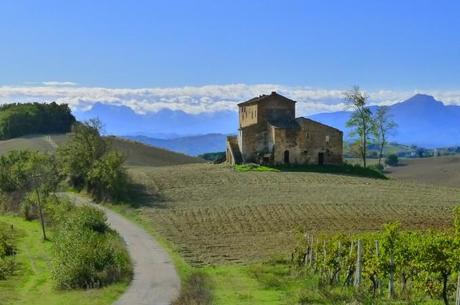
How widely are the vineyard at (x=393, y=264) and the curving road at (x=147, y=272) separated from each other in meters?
6.95

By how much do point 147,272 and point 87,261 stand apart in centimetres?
304

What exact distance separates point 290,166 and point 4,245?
46.7 m

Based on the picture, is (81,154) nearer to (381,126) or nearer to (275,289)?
(381,126)

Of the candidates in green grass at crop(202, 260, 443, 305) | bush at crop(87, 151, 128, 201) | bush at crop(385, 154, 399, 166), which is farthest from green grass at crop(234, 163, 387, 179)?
bush at crop(385, 154, 399, 166)

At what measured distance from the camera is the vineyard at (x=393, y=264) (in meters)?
23.6

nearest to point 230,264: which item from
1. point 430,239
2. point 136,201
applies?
point 430,239

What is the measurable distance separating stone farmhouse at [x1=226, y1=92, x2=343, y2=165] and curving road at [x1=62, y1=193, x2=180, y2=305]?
127 feet

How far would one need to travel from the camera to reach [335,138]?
88188 mm

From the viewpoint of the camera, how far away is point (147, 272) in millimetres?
34688

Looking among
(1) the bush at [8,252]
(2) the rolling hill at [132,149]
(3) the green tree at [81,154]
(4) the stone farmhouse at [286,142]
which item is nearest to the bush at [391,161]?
(2) the rolling hill at [132,149]

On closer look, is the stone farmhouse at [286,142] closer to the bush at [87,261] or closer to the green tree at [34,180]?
the green tree at [34,180]

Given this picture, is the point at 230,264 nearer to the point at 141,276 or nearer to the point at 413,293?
the point at 141,276

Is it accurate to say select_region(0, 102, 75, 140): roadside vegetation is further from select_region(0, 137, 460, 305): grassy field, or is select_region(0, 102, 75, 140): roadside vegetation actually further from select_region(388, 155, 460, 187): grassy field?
select_region(0, 137, 460, 305): grassy field

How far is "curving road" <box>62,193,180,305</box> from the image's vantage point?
1140 inches
